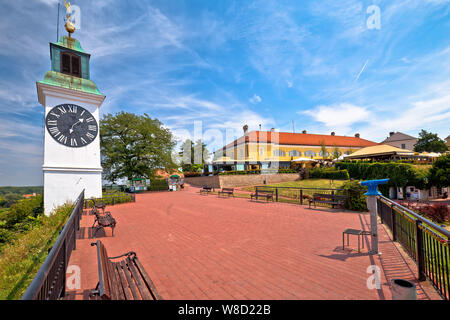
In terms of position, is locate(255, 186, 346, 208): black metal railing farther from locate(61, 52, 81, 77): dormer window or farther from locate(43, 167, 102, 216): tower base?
locate(61, 52, 81, 77): dormer window

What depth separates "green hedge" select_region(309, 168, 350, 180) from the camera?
27.8m

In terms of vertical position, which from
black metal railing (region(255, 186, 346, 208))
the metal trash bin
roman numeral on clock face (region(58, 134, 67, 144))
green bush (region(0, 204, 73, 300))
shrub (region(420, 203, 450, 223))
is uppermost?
roman numeral on clock face (region(58, 134, 67, 144))

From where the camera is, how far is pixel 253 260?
15.5 feet

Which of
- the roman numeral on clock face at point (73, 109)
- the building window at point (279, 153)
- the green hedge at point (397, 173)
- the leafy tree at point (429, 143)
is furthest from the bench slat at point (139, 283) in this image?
the leafy tree at point (429, 143)

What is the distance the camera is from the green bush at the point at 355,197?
9.95 meters

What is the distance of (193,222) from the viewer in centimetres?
879

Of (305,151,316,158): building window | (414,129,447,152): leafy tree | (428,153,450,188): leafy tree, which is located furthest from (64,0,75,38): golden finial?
(414,129,447,152): leafy tree

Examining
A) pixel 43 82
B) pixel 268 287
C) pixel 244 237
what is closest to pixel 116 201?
pixel 43 82

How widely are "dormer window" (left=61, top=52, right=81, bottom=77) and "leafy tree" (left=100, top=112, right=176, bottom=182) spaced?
1147 cm

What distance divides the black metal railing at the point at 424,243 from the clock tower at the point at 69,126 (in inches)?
696

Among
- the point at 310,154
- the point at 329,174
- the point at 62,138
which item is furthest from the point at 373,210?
the point at 310,154

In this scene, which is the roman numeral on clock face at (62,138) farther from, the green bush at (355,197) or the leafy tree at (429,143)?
the leafy tree at (429,143)
